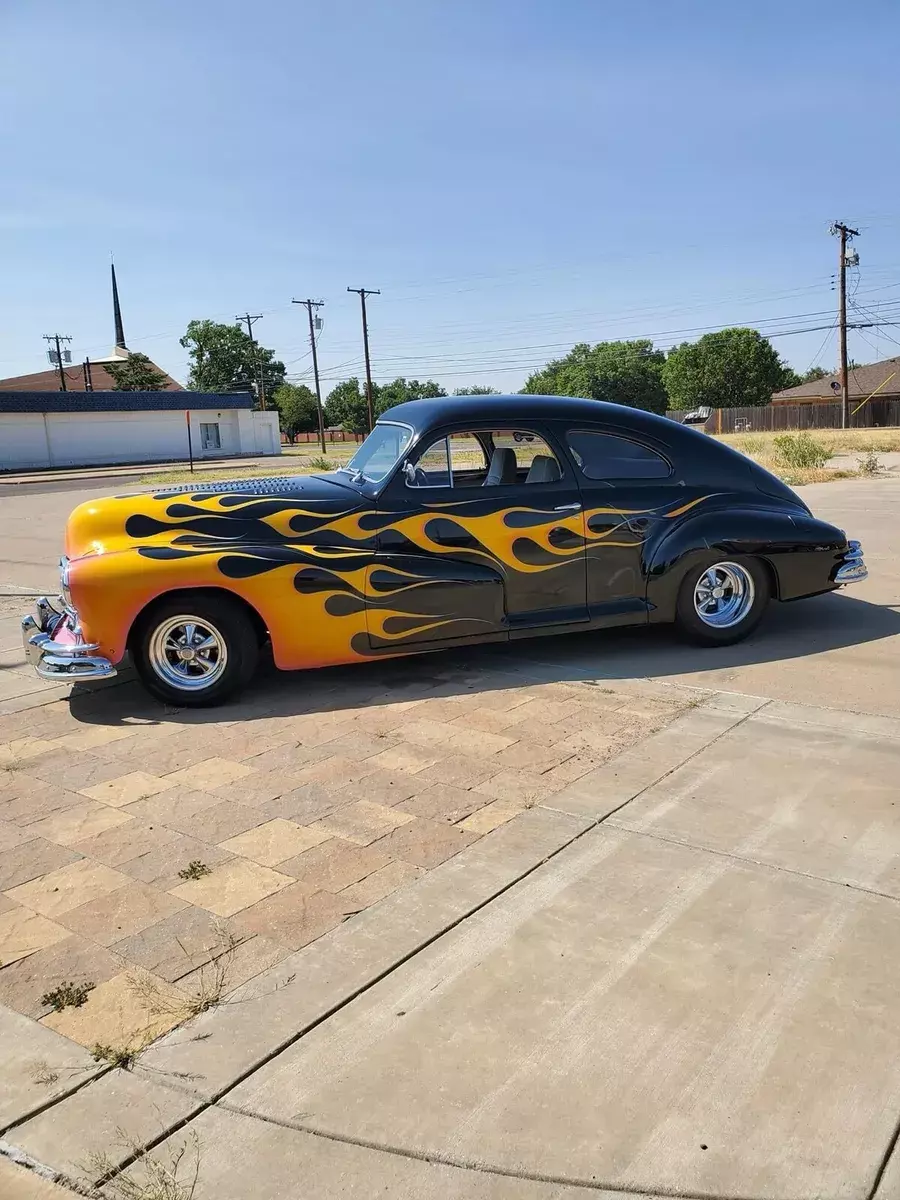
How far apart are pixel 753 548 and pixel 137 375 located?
81441mm

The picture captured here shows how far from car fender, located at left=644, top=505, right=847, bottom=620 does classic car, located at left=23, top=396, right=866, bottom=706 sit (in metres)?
0.01

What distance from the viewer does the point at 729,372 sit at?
283 feet

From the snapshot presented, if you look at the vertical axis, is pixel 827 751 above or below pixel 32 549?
below

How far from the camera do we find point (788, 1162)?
210 centimetres

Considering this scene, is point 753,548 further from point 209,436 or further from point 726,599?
point 209,436

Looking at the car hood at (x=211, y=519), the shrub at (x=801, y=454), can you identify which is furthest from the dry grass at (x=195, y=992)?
the shrub at (x=801, y=454)

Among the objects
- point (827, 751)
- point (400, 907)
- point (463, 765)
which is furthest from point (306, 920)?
point (827, 751)

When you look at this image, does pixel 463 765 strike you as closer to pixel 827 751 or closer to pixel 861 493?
pixel 827 751

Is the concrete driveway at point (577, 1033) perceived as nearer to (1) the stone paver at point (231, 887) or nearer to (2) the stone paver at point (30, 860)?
(1) the stone paver at point (231, 887)

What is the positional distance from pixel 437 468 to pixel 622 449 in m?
1.29

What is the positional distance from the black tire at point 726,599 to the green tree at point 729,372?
8410 cm

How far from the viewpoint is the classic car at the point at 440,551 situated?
5309mm

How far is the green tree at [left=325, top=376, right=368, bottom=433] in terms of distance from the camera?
393ft

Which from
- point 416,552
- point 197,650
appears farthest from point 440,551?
point 197,650
